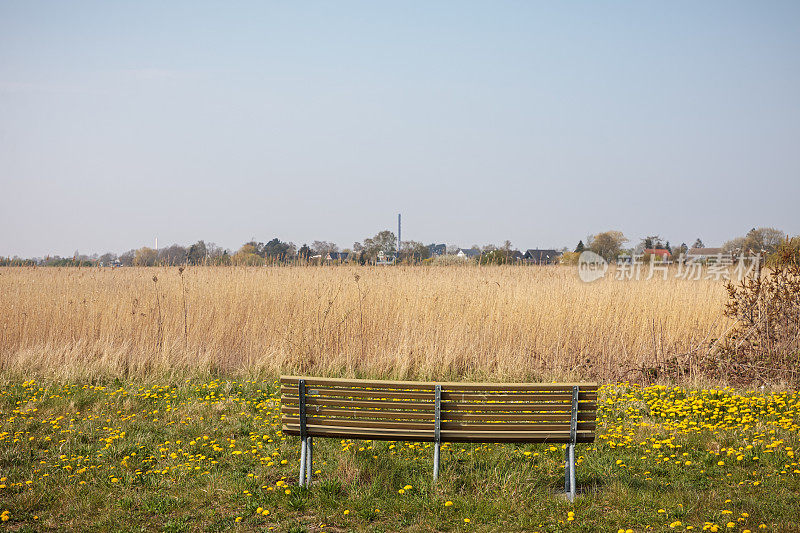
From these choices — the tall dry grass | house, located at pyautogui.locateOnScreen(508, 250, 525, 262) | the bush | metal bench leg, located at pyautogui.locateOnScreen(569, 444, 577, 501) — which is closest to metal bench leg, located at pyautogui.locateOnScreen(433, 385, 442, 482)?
metal bench leg, located at pyautogui.locateOnScreen(569, 444, 577, 501)

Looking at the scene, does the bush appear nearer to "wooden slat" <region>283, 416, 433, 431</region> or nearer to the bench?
the bench

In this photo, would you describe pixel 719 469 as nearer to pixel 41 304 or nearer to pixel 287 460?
pixel 287 460

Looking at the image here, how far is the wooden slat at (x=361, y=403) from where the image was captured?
4.43 m

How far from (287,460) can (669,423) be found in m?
3.56

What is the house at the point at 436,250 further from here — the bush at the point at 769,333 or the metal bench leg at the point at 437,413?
the metal bench leg at the point at 437,413

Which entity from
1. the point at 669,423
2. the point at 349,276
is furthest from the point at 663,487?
the point at 349,276

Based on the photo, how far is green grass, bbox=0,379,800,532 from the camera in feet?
13.4

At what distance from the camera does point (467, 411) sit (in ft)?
14.4

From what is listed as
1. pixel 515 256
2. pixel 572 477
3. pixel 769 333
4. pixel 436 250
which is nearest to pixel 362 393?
pixel 572 477

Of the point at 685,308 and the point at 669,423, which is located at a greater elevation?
the point at 685,308

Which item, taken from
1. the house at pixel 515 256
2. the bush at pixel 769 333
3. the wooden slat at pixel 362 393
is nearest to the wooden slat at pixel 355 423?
the wooden slat at pixel 362 393

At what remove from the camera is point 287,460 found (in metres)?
5.13

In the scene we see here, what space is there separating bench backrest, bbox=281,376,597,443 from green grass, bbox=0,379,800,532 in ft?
1.33

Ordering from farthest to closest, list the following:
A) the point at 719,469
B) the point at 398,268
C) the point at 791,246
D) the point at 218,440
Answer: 1. the point at 398,268
2. the point at 791,246
3. the point at 218,440
4. the point at 719,469
